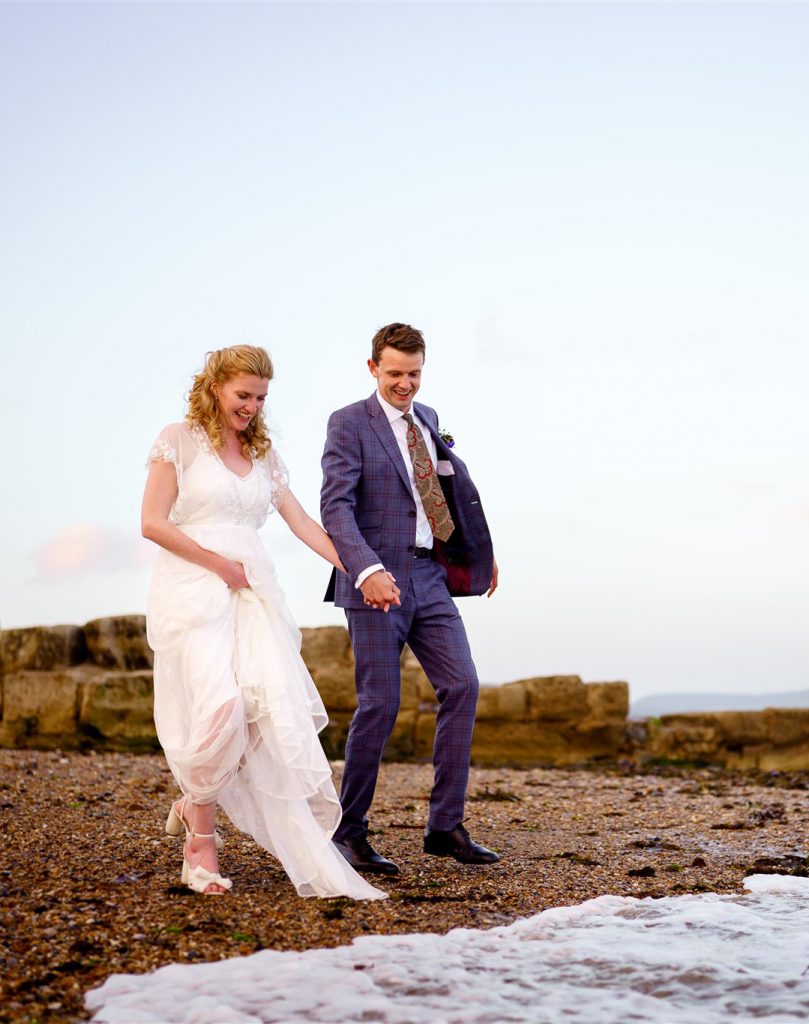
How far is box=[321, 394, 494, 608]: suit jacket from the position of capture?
4984mm

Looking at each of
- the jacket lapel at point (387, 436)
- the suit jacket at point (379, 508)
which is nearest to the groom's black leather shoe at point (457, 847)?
the suit jacket at point (379, 508)

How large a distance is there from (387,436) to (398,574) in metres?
0.62

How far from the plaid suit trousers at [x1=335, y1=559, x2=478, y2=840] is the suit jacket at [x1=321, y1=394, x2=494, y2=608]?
0.11m

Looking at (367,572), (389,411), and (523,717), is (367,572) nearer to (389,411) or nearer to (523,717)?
(389,411)

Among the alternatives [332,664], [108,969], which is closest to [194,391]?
[108,969]

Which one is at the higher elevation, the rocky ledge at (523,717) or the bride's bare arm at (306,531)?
the bride's bare arm at (306,531)

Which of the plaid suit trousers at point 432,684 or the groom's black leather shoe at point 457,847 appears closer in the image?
the plaid suit trousers at point 432,684

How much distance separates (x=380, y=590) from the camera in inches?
187

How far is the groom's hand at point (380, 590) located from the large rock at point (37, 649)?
25.4ft

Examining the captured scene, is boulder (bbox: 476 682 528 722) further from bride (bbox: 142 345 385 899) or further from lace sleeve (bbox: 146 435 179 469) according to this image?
lace sleeve (bbox: 146 435 179 469)

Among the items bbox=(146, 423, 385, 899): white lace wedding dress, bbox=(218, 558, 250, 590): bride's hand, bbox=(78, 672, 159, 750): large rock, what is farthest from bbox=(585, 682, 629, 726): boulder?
bbox=(218, 558, 250, 590): bride's hand

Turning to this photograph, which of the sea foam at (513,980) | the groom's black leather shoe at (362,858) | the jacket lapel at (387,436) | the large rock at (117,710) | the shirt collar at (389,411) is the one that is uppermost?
the shirt collar at (389,411)

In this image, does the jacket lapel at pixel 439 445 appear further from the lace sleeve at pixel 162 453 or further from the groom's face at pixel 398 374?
the lace sleeve at pixel 162 453

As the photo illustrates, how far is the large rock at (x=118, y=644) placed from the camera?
11781 mm
